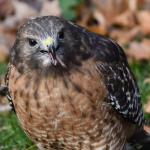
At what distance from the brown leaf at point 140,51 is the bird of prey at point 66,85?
253 centimetres

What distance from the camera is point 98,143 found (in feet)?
20.5

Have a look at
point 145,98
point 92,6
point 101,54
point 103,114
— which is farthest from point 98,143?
point 92,6

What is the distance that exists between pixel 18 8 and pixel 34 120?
470cm

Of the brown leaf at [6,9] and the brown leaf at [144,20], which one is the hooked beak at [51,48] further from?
the brown leaf at [6,9]

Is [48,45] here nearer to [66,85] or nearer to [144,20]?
[66,85]

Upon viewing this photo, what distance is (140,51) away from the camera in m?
9.03

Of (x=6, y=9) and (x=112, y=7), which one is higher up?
(x=112, y=7)

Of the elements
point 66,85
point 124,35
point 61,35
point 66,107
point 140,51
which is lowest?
point 66,107

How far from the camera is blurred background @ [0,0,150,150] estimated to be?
908cm

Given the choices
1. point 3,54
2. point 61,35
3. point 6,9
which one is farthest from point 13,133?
point 6,9

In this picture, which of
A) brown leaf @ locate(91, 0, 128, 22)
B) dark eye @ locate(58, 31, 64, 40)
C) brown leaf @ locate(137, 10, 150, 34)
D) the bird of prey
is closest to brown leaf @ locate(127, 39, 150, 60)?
brown leaf @ locate(137, 10, 150, 34)

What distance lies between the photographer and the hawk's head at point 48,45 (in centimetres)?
557

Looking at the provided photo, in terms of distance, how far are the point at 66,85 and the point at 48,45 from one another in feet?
1.57

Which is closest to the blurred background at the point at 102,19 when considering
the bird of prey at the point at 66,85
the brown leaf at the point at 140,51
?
the brown leaf at the point at 140,51
